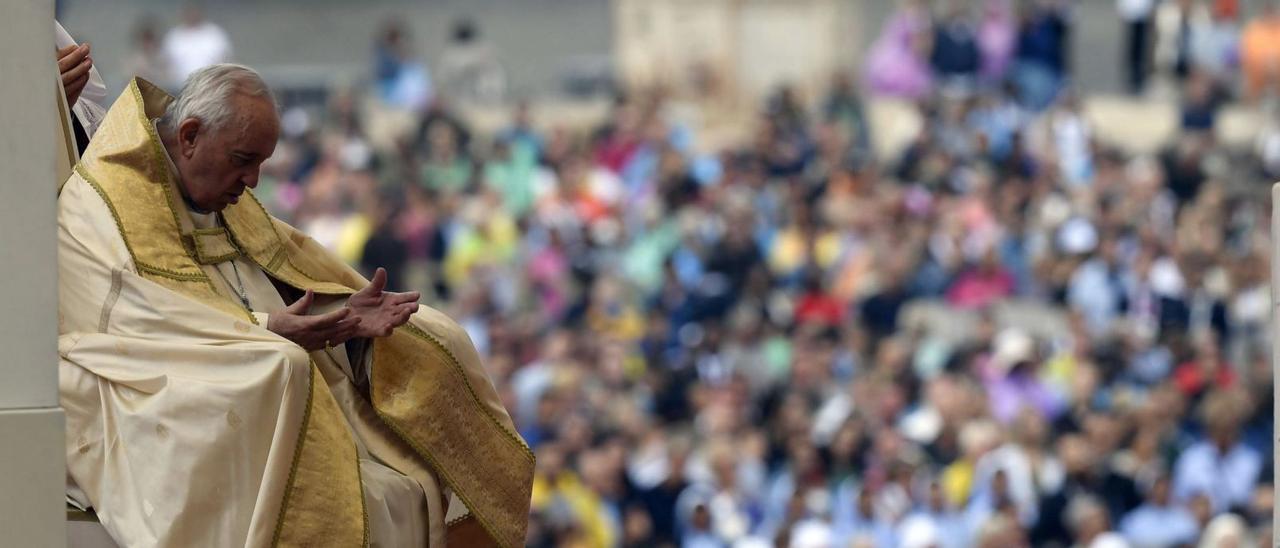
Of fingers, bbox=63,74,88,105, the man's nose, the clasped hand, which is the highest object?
fingers, bbox=63,74,88,105

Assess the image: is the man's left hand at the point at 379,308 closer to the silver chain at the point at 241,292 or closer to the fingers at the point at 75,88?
the silver chain at the point at 241,292

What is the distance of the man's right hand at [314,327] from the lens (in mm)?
5605

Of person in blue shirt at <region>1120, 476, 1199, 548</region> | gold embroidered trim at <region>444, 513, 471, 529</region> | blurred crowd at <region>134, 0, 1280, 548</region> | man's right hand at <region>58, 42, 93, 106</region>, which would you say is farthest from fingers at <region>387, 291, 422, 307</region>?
person in blue shirt at <region>1120, 476, 1199, 548</region>

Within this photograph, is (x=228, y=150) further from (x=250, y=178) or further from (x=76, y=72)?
(x=76, y=72)

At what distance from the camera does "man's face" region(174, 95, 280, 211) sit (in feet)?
18.5

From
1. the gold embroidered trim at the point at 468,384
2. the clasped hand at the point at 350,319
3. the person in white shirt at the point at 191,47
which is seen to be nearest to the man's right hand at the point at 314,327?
the clasped hand at the point at 350,319

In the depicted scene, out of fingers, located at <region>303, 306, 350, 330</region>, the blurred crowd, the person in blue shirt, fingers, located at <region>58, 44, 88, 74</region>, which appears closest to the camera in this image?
fingers, located at <region>303, 306, 350, 330</region>

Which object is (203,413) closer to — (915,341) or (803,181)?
(915,341)

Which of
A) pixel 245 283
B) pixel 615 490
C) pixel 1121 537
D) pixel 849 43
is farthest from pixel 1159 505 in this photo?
pixel 849 43

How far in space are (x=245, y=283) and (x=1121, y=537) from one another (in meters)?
9.44

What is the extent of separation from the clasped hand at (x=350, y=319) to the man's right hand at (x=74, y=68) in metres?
0.84

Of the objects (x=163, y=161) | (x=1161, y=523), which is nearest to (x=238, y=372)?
(x=163, y=161)

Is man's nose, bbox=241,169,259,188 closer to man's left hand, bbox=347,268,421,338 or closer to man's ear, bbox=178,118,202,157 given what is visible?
man's ear, bbox=178,118,202,157

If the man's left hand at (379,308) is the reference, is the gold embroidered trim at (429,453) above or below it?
below
